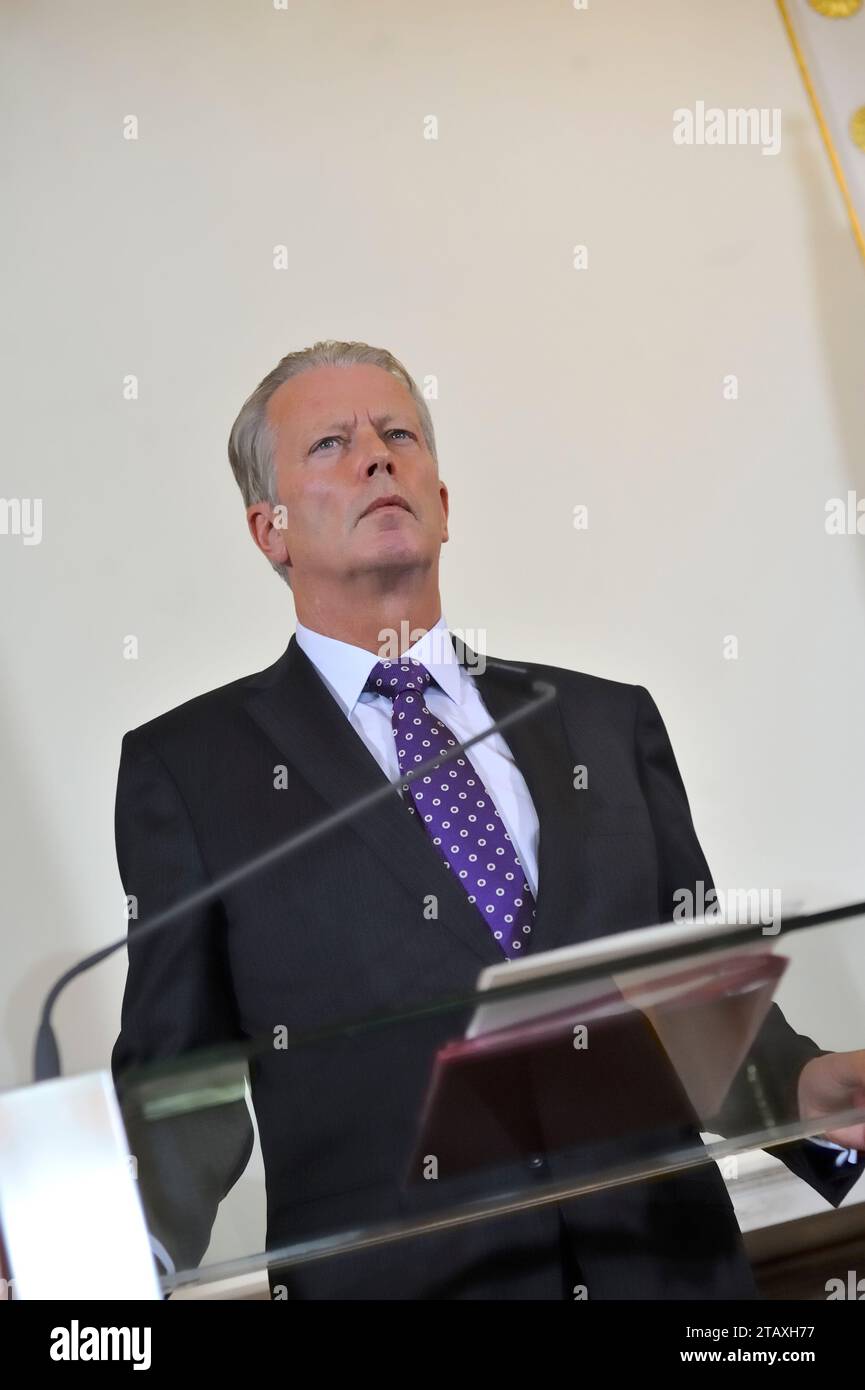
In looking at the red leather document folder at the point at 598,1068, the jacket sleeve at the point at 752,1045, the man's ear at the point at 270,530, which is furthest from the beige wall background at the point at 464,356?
the red leather document folder at the point at 598,1068

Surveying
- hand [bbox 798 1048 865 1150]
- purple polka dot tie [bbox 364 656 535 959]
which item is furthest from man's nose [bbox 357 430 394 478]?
hand [bbox 798 1048 865 1150]

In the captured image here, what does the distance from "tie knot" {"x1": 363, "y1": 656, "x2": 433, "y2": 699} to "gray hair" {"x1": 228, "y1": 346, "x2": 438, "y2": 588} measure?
0.26m

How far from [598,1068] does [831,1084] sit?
138mm

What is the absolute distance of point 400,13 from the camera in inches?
72.1

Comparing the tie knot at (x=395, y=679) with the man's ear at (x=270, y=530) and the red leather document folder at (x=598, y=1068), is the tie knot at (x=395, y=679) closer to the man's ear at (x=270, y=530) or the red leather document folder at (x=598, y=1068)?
the man's ear at (x=270, y=530)

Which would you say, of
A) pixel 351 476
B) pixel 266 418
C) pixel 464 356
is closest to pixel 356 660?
pixel 351 476

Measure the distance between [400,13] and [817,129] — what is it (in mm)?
636

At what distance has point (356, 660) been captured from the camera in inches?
52.4

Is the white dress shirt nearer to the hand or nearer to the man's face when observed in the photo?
the man's face

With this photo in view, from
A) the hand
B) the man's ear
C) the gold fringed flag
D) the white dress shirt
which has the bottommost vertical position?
the hand

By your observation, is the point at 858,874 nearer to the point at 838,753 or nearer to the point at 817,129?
the point at 838,753

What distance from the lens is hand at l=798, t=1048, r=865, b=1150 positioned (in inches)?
25.7

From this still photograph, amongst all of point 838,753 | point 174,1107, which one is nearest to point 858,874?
point 838,753
